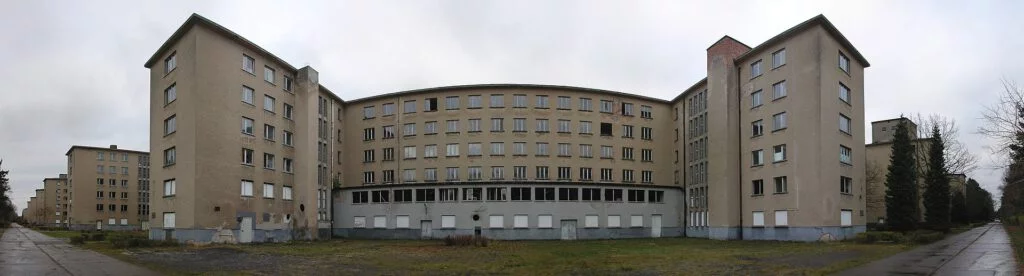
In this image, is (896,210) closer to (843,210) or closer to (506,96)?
(843,210)

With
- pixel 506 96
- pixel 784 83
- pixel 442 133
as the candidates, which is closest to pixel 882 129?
pixel 784 83

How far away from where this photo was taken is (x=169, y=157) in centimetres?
5109

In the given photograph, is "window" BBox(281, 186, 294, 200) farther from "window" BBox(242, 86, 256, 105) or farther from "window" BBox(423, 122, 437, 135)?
"window" BBox(423, 122, 437, 135)

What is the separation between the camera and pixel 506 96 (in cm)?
7019

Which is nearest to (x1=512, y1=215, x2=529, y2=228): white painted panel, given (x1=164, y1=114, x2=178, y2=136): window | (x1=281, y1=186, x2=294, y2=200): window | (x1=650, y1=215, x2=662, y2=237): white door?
(x1=650, y1=215, x2=662, y2=237): white door

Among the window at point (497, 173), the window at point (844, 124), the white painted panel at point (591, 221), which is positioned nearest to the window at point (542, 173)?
the window at point (497, 173)

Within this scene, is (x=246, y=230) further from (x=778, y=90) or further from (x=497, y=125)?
(x=778, y=90)

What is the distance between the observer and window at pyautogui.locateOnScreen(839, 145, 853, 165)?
5025 centimetres

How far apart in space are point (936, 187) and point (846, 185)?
28.3 m

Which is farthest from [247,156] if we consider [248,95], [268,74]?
[268,74]

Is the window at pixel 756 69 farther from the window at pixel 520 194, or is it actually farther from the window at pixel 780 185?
the window at pixel 520 194

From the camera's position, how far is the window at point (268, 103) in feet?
182

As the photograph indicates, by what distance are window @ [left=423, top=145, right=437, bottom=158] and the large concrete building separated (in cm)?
14

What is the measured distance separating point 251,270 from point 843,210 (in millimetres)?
43052
